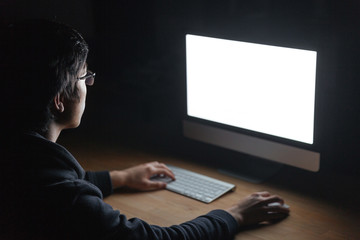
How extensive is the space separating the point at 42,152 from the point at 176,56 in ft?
3.19

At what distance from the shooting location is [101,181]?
180 centimetres

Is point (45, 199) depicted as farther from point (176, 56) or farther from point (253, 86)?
point (176, 56)

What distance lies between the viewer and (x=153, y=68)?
94.7 inches

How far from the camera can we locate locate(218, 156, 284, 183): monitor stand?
1.90 metres

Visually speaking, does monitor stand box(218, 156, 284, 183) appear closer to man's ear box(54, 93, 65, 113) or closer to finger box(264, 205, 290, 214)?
finger box(264, 205, 290, 214)

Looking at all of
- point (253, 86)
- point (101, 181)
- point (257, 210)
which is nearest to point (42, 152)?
point (101, 181)

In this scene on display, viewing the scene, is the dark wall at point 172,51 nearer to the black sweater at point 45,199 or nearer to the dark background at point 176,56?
the dark background at point 176,56

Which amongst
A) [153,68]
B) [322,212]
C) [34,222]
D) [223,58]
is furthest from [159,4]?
[34,222]

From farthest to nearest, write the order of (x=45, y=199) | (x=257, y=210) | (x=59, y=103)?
(x=257, y=210), (x=59, y=103), (x=45, y=199)

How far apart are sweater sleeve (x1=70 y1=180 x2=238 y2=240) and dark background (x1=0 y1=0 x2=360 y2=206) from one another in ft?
1.50

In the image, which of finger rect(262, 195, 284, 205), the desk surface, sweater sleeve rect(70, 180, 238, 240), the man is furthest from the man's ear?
finger rect(262, 195, 284, 205)

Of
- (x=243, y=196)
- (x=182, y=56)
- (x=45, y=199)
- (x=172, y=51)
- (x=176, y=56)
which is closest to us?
(x=45, y=199)

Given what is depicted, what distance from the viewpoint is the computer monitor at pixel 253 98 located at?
5.68ft

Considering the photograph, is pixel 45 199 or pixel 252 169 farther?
pixel 252 169
